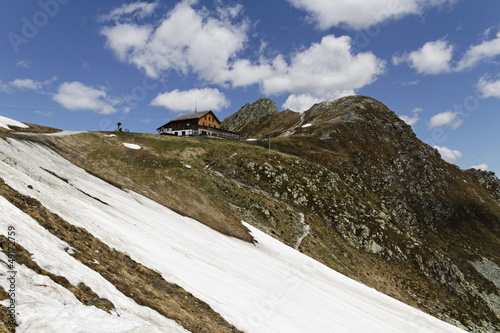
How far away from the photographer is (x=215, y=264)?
69.3ft

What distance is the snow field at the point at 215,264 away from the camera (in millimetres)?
16312

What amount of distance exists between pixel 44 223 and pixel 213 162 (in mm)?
42032

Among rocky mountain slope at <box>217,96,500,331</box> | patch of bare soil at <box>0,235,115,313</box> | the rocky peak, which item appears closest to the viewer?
patch of bare soil at <box>0,235,115,313</box>

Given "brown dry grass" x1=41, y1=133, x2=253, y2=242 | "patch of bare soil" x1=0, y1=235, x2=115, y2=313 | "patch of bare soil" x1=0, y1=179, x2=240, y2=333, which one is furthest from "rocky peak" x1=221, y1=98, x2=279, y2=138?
"patch of bare soil" x1=0, y1=235, x2=115, y2=313

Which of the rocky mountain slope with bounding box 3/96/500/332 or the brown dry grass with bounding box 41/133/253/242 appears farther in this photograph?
the rocky mountain slope with bounding box 3/96/500/332

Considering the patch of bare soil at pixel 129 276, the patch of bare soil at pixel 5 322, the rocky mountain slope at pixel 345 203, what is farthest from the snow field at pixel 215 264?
the rocky mountain slope at pixel 345 203

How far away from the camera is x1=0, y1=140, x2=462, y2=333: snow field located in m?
16.3

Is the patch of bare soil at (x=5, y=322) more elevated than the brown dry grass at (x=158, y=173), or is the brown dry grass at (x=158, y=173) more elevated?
the brown dry grass at (x=158, y=173)

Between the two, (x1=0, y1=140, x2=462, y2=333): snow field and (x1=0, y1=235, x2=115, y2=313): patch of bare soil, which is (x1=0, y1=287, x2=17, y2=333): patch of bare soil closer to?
(x1=0, y1=235, x2=115, y2=313): patch of bare soil

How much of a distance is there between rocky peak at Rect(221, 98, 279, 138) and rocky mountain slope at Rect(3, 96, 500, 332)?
8555cm

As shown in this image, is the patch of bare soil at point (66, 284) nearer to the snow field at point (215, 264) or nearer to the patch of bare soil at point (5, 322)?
the snow field at point (215, 264)

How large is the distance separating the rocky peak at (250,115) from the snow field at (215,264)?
437ft

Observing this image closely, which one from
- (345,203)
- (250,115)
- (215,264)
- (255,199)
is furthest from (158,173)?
(250,115)

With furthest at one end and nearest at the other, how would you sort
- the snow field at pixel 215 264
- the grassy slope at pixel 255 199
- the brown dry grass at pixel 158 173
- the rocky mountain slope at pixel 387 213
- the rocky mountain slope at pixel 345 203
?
the rocky mountain slope at pixel 387 213 → the rocky mountain slope at pixel 345 203 → the grassy slope at pixel 255 199 → the brown dry grass at pixel 158 173 → the snow field at pixel 215 264
